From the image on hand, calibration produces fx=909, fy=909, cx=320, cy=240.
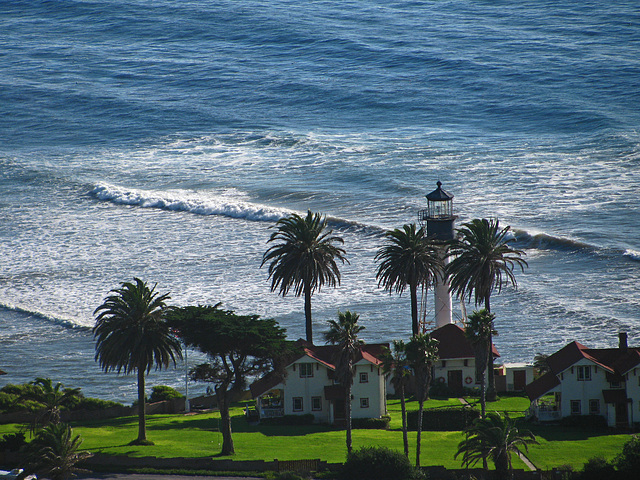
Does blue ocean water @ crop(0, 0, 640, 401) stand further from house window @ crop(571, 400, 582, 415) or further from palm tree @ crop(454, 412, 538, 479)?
palm tree @ crop(454, 412, 538, 479)

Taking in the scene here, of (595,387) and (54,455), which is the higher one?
(595,387)

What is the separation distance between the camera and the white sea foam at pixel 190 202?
119 metres

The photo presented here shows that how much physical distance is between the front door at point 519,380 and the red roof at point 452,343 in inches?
78.4

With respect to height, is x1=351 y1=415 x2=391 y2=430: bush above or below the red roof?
below

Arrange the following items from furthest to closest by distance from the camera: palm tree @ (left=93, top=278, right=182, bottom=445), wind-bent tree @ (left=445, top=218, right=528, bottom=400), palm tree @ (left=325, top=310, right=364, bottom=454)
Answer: wind-bent tree @ (left=445, top=218, right=528, bottom=400), palm tree @ (left=93, top=278, right=182, bottom=445), palm tree @ (left=325, top=310, right=364, bottom=454)

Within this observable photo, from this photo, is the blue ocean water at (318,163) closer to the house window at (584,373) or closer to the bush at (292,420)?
the bush at (292,420)

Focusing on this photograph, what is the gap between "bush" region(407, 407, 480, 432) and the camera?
56.6 m

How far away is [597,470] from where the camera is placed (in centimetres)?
4425

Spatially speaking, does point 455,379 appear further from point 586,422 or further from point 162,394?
point 162,394

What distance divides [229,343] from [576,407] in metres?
22.6

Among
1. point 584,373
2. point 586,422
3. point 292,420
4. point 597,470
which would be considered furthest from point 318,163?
point 597,470

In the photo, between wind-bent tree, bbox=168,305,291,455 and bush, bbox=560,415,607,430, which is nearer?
wind-bent tree, bbox=168,305,291,455

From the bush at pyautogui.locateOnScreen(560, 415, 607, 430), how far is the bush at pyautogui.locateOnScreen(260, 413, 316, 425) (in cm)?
1599

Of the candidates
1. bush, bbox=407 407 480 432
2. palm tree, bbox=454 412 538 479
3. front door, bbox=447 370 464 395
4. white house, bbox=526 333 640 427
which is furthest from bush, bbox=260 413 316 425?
palm tree, bbox=454 412 538 479
